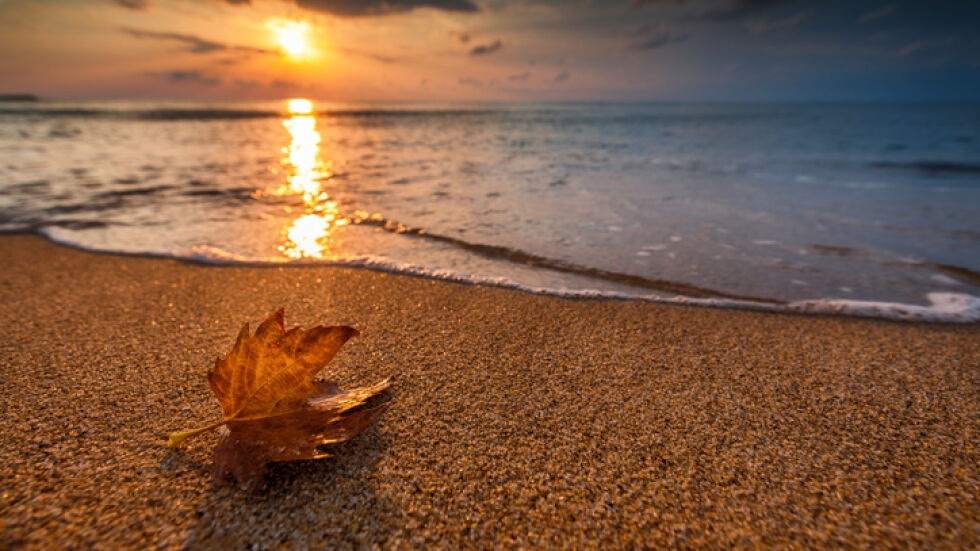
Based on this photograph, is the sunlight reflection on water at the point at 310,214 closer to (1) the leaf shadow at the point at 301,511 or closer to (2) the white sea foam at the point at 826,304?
(2) the white sea foam at the point at 826,304

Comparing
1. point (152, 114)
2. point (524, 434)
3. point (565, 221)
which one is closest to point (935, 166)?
point (565, 221)

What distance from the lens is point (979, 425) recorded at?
181 centimetres

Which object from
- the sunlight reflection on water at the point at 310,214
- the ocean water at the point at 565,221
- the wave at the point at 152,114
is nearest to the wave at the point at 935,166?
the ocean water at the point at 565,221

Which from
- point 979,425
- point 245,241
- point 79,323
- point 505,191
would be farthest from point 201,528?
point 505,191

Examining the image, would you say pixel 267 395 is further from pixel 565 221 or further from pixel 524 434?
pixel 565 221

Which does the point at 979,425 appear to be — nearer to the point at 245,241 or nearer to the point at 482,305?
the point at 482,305

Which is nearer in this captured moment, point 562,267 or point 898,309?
point 898,309

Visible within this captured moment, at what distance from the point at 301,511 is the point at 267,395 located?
35cm

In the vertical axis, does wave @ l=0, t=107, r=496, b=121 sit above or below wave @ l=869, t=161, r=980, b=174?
above

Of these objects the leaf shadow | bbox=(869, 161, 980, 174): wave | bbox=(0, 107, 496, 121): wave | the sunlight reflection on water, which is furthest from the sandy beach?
bbox=(0, 107, 496, 121): wave

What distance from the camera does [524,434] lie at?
5.62ft

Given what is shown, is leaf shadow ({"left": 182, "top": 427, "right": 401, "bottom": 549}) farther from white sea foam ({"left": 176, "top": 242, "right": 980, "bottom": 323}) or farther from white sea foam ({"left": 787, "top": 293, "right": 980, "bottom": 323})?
white sea foam ({"left": 787, "top": 293, "right": 980, "bottom": 323})

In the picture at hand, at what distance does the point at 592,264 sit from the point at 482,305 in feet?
5.00

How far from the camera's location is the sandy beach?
1.29m
